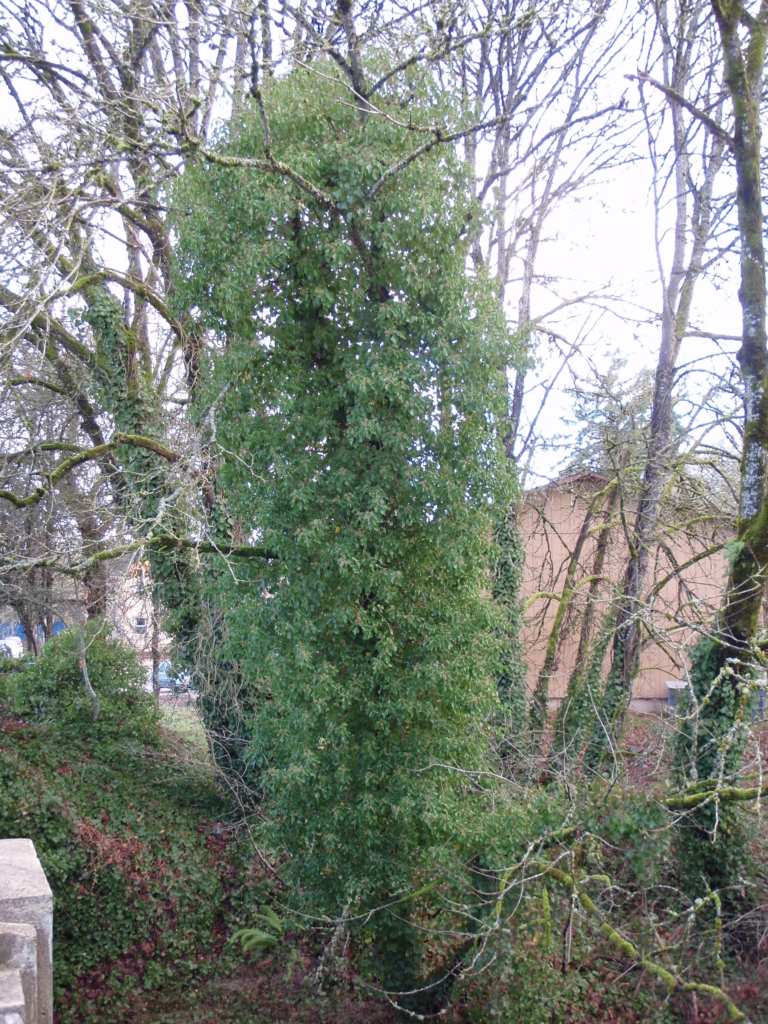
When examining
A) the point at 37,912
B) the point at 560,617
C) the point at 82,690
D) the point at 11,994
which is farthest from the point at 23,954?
the point at 560,617

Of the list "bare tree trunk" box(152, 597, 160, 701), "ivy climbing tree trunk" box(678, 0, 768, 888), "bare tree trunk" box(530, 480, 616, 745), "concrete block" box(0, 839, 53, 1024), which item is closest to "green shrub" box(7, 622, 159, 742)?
"bare tree trunk" box(152, 597, 160, 701)

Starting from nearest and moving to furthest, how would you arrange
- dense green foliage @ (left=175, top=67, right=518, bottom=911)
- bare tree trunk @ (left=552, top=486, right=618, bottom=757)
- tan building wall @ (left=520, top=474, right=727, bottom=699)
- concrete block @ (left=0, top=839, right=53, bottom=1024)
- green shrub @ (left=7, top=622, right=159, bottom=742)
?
concrete block @ (left=0, top=839, right=53, bottom=1024), dense green foliage @ (left=175, top=67, right=518, bottom=911), bare tree trunk @ (left=552, top=486, right=618, bottom=757), green shrub @ (left=7, top=622, right=159, bottom=742), tan building wall @ (left=520, top=474, right=727, bottom=699)

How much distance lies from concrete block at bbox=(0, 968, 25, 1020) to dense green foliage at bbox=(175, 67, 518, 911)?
3172 mm

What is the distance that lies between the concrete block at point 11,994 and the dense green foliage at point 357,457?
317 centimetres

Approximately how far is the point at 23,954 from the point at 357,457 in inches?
180

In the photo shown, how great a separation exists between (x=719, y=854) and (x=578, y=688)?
14.8 feet

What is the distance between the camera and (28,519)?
472 inches

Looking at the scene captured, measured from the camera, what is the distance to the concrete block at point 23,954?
4812mm

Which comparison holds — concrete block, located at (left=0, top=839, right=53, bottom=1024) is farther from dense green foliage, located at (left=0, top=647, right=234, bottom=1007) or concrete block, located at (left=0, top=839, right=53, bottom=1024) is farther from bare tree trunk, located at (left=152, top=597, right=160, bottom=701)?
bare tree trunk, located at (left=152, top=597, right=160, bottom=701)

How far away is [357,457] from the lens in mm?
7371

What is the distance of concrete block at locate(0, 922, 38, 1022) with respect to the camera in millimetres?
4812

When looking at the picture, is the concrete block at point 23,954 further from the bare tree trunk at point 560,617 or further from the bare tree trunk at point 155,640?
the bare tree trunk at point 560,617

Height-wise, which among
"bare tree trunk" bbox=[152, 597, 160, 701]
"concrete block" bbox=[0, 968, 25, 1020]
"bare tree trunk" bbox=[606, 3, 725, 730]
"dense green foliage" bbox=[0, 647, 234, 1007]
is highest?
"bare tree trunk" bbox=[606, 3, 725, 730]

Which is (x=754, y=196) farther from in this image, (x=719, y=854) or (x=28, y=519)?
(x=28, y=519)
